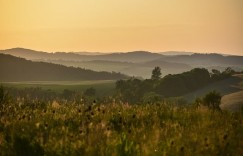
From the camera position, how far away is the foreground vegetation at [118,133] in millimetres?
6164

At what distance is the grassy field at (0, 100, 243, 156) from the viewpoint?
6.16 metres

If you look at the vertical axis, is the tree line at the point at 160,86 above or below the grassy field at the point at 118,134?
below

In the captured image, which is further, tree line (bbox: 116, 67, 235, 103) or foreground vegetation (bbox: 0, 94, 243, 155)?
tree line (bbox: 116, 67, 235, 103)

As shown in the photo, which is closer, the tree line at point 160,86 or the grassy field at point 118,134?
the grassy field at point 118,134

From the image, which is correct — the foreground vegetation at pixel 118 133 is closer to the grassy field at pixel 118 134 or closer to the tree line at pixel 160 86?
the grassy field at pixel 118 134

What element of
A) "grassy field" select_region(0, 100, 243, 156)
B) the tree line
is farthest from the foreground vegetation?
the tree line

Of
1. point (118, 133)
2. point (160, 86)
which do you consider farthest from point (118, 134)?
point (160, 86)

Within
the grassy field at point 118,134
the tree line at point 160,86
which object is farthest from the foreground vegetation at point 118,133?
the tree line at point 160,86

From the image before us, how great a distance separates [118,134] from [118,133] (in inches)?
12.5

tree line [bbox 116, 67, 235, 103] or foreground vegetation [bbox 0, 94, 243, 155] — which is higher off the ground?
foreground vegetation [bbox 0, 94, 243, 155]

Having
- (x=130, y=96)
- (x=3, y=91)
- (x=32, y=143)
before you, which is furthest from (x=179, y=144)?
(x=130, y=96)

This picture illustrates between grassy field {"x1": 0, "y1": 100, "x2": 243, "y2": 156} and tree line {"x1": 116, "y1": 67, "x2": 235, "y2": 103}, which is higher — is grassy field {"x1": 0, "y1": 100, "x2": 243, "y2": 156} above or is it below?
above

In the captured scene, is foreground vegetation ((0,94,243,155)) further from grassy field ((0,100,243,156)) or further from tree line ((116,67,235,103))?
tree line ((116,67,235,103))

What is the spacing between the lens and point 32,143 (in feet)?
21.1
